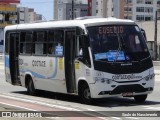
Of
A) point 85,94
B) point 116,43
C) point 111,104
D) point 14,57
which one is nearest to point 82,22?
point 116,43

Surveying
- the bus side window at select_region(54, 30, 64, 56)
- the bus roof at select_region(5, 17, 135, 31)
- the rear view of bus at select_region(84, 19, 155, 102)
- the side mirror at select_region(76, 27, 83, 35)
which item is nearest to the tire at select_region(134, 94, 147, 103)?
the rear view of bus at select_region(84, 19, 155, 102)

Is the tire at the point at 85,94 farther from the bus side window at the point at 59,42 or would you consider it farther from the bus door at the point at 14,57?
the bus door at the point at 14,57

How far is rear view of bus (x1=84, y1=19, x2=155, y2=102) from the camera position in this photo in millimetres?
15945

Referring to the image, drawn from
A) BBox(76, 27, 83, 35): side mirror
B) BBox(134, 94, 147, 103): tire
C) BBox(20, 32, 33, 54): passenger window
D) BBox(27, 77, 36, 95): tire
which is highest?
BBox(76, 27, 83, 35): side mirror

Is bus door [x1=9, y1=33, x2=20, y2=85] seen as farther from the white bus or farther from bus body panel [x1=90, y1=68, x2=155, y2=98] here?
bus body panel [x1=90, y1=68, x2=155, y2=98]

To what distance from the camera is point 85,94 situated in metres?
16.7

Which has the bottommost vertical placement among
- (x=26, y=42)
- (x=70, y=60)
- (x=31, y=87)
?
(x=31, y=87)

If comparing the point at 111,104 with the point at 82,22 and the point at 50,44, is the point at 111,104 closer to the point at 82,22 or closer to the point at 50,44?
the point at 82,22

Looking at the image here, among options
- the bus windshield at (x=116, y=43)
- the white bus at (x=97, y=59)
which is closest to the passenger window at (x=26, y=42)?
the white bus at (x=97, y=59)

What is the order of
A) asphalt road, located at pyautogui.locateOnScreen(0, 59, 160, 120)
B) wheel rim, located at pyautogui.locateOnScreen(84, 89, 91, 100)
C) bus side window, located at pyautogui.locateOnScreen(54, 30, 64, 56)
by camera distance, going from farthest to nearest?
1. bus side window, located at pyautogui.locateOnScreen(54, 30, 64, 56)
2. wheel rim, located at pyautogui.locateOnScreen(84, 89, 91, 100)
3. asphalt road, located at pyautogui.locateOnScreen(0, 59, 160, 120)

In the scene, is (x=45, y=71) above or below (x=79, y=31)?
below

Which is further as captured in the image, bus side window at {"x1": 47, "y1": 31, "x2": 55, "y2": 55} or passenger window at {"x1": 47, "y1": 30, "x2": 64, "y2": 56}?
bus side window at {"x1": 47, "y1": 31, "x2": 55, "y2": 55}

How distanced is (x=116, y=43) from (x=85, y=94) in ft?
5.94

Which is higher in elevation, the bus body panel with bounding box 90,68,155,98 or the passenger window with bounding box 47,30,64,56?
the passenger window with bounding box 47,30,64,56
